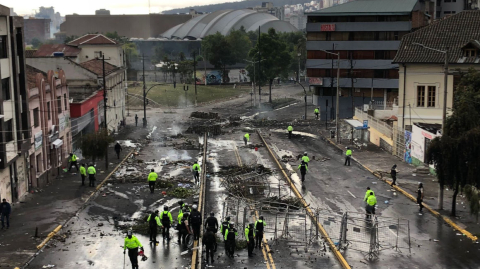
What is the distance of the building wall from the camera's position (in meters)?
48.0

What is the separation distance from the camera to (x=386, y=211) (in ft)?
104

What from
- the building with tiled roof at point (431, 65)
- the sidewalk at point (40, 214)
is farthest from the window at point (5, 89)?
the building with tiled roof at point (431, 65)

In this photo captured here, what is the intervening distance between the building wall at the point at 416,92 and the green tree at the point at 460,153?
18305 millimetres

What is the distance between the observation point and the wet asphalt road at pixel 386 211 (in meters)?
23.3

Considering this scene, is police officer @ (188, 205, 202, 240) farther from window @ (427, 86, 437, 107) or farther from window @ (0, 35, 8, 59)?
window @ (427, 86, 437, 107)

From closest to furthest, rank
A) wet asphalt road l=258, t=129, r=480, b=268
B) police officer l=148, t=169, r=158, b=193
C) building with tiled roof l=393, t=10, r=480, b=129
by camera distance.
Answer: wet asphalt road l=258, t=129, r=480, b=268 → police officer l=148, t=169, r=158, b=193 → building with tiled roof l=393, t=10, r=480, b=129

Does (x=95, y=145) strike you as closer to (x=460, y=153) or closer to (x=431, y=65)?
(x=431, y=65)

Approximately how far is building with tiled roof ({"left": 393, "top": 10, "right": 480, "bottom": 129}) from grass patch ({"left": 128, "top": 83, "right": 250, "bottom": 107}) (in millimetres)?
54910

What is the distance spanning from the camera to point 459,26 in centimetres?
4853

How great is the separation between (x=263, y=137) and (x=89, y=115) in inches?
666

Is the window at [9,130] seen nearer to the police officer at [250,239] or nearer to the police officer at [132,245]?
the police officer at [132,245]

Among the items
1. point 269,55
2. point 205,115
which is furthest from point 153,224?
point 269,55

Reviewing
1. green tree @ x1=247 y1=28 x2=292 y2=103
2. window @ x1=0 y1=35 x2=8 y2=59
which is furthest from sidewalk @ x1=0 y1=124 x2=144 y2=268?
green tree @ x1=247 y1=28 x2=292 y2=103

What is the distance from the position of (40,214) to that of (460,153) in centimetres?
1920
